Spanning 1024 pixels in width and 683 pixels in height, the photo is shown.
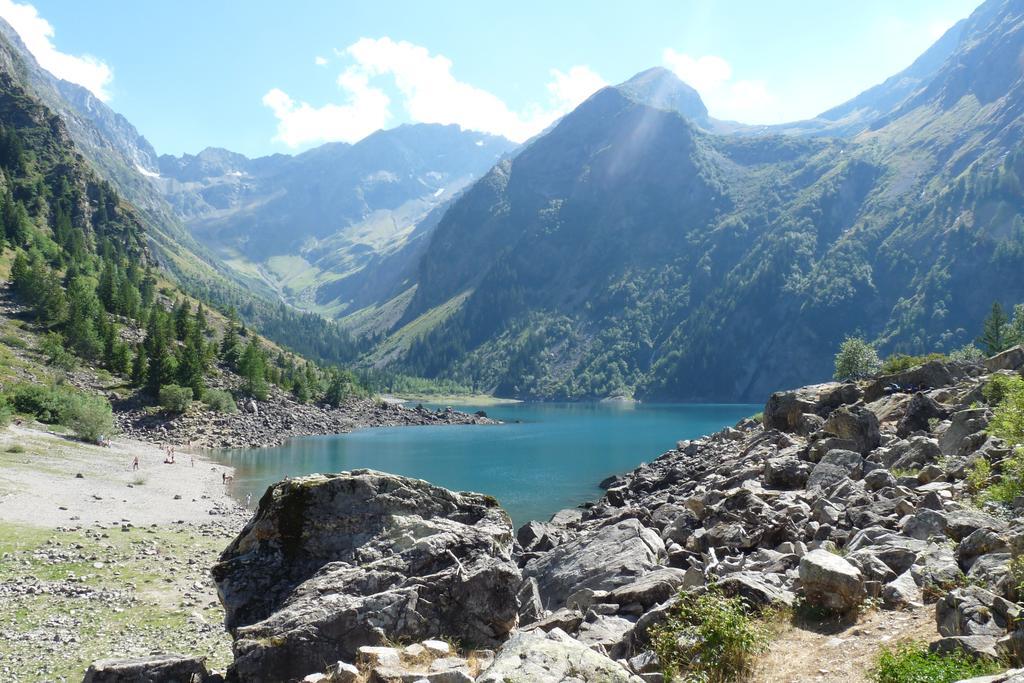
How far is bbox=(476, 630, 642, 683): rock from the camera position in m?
9.05

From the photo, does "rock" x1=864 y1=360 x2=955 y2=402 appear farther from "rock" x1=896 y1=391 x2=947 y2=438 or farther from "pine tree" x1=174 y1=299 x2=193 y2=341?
"pine tree" x1=174 y1=299 x2=193 y2=341

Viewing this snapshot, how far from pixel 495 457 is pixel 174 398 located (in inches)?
2150

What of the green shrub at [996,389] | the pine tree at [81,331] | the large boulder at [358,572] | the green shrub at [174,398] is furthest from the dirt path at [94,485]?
the green shrub at [996,389]

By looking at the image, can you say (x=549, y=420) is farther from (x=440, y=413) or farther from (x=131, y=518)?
(x=131, y=518)

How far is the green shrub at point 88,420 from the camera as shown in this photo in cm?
7650

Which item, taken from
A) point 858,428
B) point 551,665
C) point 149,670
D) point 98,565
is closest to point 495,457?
point 858,428

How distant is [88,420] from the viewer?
76.7 metres

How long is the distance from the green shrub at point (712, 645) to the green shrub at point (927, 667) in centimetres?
193

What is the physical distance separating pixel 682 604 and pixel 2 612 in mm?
23720

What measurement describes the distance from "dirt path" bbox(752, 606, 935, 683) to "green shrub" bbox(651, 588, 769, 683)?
→ 376 mm

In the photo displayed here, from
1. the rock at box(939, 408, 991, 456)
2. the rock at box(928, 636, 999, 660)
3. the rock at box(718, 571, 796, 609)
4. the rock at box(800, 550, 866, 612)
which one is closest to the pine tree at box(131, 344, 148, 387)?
the rock at box(939, 408, 991, 456)

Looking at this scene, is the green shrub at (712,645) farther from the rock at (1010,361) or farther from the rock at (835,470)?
the rock at (1010,361)

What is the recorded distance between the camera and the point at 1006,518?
1510 centimetres

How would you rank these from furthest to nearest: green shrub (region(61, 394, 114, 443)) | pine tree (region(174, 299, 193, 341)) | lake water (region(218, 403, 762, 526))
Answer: pine tree (region(174, 299, 193, 341)), green shrub (region(61, 394, 114, 443)), lake water (region(218, 403, 762, 526))
